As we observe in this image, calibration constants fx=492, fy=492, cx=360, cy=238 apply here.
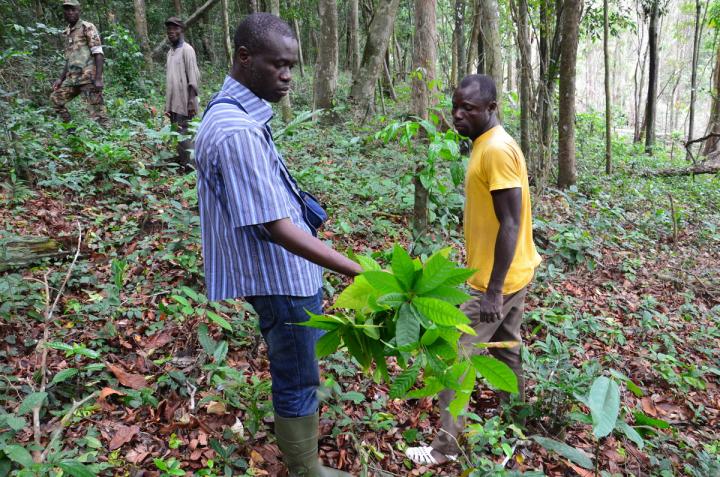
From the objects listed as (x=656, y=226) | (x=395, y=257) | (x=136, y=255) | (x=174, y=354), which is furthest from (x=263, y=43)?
(x=656, y=226)

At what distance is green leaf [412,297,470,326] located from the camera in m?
1.53

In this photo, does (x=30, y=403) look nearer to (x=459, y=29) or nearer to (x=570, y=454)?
(x=570, y=454)

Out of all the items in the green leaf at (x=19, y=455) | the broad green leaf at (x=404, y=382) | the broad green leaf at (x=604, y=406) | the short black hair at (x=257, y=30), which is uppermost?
the short black hair at (x=257, y=30)

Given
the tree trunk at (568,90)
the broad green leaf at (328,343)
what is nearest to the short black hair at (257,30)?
the broad green leaf at (328,343)

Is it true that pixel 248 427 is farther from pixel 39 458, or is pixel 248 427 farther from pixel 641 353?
pixel 641 353

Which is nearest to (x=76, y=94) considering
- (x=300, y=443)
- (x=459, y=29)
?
(x=300, y=443)


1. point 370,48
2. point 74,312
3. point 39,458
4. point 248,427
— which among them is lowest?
point 248,427

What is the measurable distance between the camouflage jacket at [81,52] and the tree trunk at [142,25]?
5636 millimetres

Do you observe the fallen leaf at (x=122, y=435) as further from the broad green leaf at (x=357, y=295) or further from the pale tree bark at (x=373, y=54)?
the pale tree bark at (x=373, y=54)

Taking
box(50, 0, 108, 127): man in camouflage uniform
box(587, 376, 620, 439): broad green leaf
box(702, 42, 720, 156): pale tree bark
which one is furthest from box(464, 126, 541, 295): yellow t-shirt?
box(702, 42, 720, 156): pale tree bark

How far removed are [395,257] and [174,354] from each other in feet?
7.37

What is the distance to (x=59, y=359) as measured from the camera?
306cm

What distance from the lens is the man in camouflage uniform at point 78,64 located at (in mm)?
7086

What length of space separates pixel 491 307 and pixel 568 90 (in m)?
6.66
